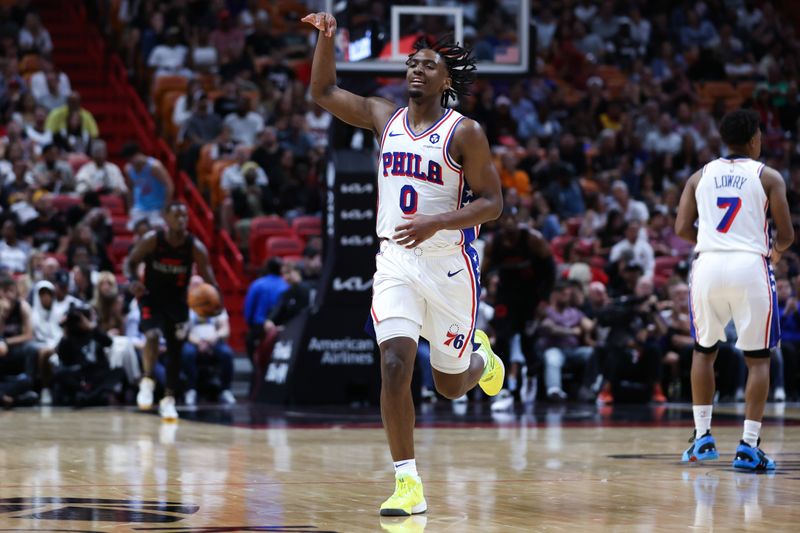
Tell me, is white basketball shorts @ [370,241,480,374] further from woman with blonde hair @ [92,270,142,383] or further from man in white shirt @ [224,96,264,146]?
man in white shirt @ [224,96,264,146]

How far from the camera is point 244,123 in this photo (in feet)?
65.1

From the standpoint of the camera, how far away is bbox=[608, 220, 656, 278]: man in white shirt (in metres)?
18.2

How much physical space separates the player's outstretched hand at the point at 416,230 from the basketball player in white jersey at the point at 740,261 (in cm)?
288

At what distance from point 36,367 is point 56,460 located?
6.36 metres

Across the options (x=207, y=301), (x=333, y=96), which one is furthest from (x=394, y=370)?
(x=207, y=301)

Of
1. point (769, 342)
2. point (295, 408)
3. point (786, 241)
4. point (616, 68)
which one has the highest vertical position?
point (616, 68)

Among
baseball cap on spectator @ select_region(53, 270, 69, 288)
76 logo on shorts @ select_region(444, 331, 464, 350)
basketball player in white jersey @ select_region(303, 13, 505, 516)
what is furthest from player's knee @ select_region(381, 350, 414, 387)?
baseball cap on spectator @ select_region(53, 270, 69, 288)

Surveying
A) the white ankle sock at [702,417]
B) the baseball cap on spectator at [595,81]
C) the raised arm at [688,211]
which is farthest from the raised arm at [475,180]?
the baseball cap on spectator at [595,81]

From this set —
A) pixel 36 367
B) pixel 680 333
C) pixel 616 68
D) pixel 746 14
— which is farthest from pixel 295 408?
pixel 746 14

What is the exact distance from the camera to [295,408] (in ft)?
45.7

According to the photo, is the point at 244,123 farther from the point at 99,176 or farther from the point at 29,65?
the point at 29,65

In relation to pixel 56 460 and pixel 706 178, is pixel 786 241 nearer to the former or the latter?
pixel 706 178

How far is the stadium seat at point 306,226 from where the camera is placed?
1797 centimetres

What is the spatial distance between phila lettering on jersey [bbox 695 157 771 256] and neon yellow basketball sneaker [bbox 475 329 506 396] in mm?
1815
